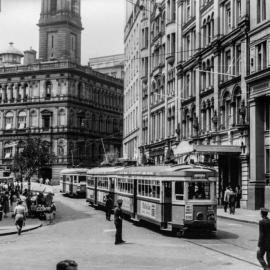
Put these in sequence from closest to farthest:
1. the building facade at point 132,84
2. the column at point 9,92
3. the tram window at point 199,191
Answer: the tram window at point 199,191
the building facade at point 132,84
the column at point 9,92

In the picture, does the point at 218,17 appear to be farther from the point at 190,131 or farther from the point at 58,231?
the point at 58,231

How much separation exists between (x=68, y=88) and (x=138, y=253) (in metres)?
81.2

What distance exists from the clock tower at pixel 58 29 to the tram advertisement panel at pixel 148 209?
79364mm

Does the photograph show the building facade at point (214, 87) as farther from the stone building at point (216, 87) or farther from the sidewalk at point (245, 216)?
the sidewalk at point (245, 216)

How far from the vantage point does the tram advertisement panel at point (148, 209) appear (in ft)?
82.2

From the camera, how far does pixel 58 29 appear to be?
10531 cm

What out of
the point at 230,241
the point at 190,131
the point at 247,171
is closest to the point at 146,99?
the point at 190,131

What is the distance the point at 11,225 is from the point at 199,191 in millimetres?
12050

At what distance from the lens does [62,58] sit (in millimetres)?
102312

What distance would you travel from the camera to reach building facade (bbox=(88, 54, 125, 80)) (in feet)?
417

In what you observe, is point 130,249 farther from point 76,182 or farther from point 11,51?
point 11,51

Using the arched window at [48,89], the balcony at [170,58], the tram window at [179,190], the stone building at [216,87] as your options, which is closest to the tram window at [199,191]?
the tram window at [179,190]

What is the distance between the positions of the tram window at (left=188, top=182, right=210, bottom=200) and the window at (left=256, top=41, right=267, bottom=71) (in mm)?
18464

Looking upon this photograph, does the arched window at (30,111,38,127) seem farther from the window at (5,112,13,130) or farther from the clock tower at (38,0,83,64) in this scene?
the clock tower at (38,0,83,64)
